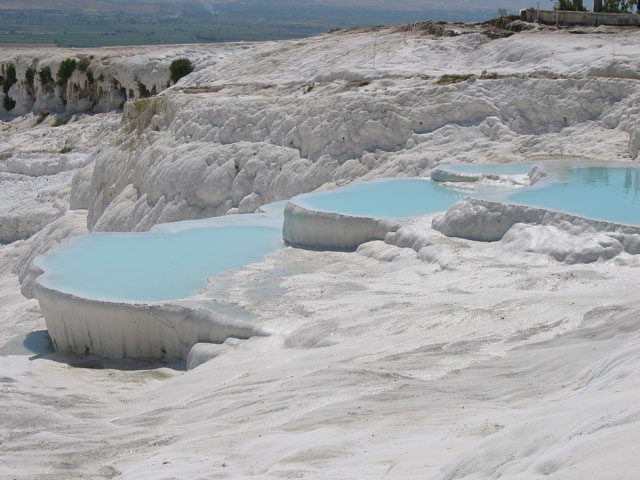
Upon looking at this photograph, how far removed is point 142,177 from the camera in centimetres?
1555

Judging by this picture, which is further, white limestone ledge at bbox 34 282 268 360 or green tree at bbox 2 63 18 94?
green tree at bbox 2 63 18 94

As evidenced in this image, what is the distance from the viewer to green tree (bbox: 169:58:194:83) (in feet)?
79.2

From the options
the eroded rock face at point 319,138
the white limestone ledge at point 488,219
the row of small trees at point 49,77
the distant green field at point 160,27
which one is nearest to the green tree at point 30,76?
the row of small trees at point 49,77

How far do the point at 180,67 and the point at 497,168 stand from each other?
1483 centimetres

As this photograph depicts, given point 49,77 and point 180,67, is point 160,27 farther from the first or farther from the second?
point 180,67

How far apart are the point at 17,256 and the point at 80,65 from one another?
13498 mm

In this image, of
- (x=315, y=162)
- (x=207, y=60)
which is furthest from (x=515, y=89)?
(x=207, y=60)

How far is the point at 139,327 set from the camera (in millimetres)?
6855

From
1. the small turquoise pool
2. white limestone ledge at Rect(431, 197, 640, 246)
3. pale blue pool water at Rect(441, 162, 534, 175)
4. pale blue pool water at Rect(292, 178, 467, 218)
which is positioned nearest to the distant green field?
pale blue pool water at Rect(441, 162, 534, 175)

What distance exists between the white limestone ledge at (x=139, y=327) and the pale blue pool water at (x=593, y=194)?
336 cm

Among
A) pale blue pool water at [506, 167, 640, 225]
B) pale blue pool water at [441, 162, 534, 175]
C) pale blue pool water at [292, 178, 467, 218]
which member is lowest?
pale blue pool water at [292, 178, 467, 218]

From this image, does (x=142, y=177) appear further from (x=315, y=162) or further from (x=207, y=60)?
(x=207, y=60)

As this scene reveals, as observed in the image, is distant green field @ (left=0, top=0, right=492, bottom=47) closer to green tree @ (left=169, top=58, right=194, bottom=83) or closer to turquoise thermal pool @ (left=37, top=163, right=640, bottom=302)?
green tree @ (left=169, top=58, right=194, bottom=83)

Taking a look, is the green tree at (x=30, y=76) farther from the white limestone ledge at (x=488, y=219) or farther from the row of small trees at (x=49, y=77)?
the white limestone ledge at (x=488, y=219)
